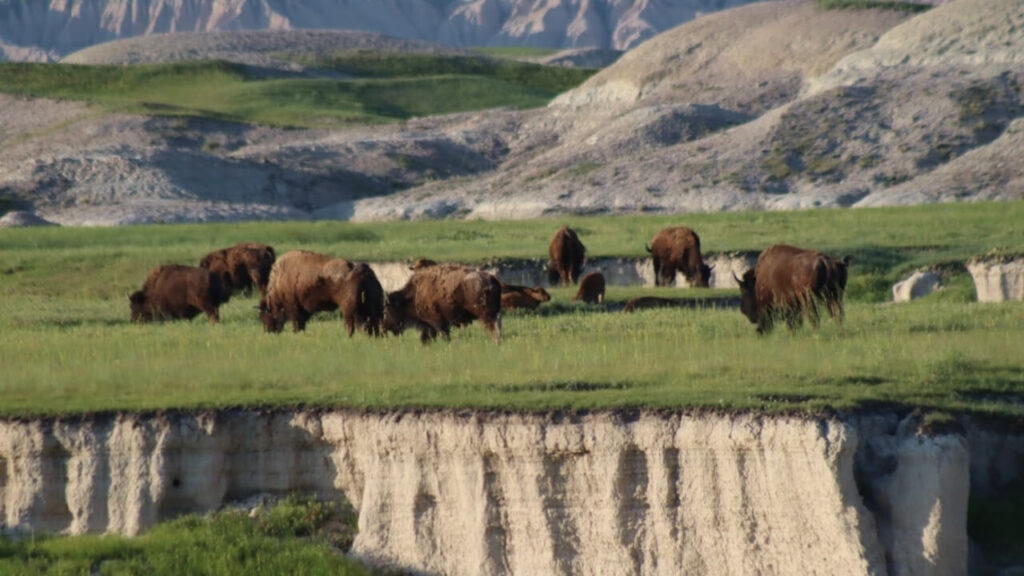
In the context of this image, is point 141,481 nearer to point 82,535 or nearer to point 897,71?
point 82,535

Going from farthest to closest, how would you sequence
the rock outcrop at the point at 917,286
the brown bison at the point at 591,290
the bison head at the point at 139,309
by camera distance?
the rock outcrop at the point at 917,286, the brown bison at the point at 591,290, the bison head at the point at 139,309

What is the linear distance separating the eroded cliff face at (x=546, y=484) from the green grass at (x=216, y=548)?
0.33 metres

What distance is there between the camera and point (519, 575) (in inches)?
738

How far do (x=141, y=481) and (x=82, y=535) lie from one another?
0.79 m

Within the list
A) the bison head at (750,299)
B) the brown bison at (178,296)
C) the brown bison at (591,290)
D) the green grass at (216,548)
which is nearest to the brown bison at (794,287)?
the bison head at (750,299)

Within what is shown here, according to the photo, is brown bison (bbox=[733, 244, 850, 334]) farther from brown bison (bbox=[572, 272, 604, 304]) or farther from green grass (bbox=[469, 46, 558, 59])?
green grass (bbox=[469, 46, 558, 59])

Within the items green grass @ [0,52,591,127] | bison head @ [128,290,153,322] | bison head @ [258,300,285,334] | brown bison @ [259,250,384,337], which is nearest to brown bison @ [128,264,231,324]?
bison head @ [128,290,153,322]

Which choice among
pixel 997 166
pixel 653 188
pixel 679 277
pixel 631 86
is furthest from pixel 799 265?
pixel 631 86

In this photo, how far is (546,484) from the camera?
18.5 meters

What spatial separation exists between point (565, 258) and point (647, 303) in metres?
5.50

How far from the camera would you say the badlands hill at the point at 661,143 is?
209ft

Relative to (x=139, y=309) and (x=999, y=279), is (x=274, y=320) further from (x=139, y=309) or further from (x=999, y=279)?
(x=999, y=279)

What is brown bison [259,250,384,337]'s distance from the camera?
24.7 m

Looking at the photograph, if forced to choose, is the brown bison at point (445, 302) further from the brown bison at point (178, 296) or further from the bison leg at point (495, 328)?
the brown bison at point (178, 296)
